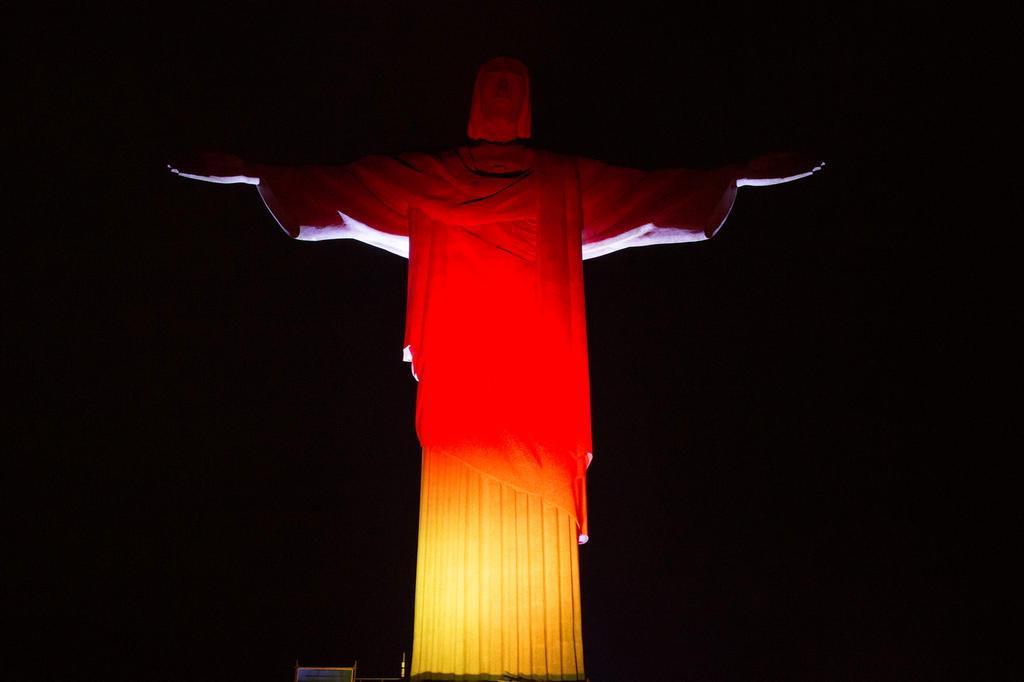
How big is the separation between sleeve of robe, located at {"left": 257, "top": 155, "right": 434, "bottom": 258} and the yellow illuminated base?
1440 mm

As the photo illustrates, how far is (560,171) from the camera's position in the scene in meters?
4.85

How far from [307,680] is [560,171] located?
123 inches

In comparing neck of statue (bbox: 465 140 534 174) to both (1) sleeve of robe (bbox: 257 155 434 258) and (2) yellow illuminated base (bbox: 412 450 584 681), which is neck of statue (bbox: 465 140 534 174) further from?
(2) yellow illuminated base (bbox: 412 450 584 681)

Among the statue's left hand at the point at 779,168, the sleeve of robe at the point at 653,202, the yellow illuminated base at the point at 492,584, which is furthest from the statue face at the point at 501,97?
the yellow illuminated base at the point at 492,584

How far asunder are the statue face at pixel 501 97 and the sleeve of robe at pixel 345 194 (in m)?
0.54

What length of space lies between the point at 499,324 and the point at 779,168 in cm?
168

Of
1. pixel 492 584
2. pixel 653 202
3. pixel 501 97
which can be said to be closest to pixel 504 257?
pixel 653 202

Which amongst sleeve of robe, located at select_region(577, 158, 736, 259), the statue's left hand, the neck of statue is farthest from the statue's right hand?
the statue's left hand

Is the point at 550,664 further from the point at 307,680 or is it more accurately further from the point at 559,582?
the point at 307,680

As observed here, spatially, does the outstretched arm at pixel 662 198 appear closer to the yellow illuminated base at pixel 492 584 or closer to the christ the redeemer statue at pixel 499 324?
the christ the redeemer statue at pixel 499 324

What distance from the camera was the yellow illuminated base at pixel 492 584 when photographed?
3.94 m

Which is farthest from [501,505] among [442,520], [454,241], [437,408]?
[454,241]

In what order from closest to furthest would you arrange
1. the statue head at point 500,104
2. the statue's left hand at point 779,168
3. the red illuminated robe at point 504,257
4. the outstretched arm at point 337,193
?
the red illuminated robe at point 504,257 → the statue's left hand at point 779,168 → the outstretched arm at point 337,193 → the statue head at point 500,104

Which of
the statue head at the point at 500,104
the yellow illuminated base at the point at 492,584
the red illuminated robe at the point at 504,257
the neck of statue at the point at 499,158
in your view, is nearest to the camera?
the yellow illuminated base at the point at 492,584
